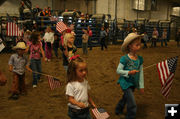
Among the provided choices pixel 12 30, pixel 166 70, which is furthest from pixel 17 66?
pixel 166 70

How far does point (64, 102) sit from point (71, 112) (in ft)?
7.14

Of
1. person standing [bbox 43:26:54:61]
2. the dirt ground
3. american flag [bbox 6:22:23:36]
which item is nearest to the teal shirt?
the dirt ground

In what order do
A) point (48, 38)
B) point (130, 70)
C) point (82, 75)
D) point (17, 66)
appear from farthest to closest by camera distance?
point (48, 38), point (17, 66), point (130, 70), point (82, 75)

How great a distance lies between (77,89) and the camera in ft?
7.41

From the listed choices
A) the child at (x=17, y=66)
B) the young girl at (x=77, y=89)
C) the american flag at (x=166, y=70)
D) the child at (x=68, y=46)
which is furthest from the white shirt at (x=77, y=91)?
the child at (x=17, y=66)

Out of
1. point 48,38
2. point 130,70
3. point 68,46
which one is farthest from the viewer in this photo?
point 48,38

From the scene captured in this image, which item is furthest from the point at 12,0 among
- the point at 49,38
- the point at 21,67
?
the point at 21,67

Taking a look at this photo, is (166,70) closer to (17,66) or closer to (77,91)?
(77,91)

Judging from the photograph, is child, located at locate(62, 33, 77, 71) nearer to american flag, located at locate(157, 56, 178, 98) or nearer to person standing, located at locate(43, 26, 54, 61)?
american flag, located at locate(157, 56, 178, 98)

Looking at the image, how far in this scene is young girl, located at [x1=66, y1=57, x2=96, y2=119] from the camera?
2.23 meters

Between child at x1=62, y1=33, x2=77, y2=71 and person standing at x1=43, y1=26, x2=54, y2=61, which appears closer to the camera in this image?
child at x1=62, y1=33, x2=77, y2=71

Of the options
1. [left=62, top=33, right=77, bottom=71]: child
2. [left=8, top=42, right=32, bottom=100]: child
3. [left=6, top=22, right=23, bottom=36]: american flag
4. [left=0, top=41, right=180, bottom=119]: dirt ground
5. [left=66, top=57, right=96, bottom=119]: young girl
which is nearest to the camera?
[left=66, top=57, right=96, bottom=119]: young girl

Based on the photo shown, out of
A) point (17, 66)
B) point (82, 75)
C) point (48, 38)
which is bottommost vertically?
point (17, 66)

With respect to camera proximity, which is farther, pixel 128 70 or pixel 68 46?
pixel 68 46
